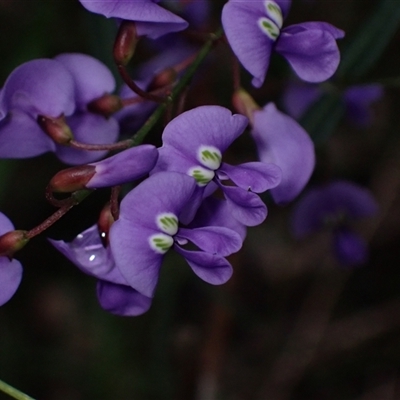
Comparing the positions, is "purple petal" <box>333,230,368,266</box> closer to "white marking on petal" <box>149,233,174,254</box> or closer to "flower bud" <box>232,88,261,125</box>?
"flower bud" <box>232,88,261,125</box>

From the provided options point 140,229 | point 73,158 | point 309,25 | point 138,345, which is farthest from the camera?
point 138,345

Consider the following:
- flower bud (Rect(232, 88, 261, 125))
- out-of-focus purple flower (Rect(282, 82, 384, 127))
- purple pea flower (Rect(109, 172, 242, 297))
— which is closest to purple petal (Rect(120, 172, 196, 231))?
purple pea flower (Rect(109, 172, 242, 297))

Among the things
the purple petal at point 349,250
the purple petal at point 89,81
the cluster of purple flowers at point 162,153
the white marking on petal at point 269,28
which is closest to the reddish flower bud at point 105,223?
the cluster of purple flowers at point 162,153

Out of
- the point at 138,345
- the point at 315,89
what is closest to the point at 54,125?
the point at 315,89

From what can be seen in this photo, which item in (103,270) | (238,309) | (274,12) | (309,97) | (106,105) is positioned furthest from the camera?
(238,309)

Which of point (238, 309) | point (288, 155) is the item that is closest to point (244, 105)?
point (288, 155)

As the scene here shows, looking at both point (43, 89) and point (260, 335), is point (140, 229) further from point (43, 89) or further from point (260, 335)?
point (260, 335)

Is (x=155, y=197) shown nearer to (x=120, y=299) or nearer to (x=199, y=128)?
(x=199, y=128)
